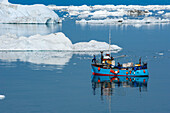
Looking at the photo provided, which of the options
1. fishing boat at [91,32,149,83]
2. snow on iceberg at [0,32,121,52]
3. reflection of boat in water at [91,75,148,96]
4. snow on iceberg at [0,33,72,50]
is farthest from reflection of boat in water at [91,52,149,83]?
snow on iceberg at [0,33,72,50]

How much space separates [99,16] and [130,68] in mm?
78558

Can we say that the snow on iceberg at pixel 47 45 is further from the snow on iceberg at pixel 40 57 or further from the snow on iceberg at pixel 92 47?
the snow on iceberg at pixel 40 57

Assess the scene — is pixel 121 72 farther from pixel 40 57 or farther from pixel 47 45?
pixel 47 45

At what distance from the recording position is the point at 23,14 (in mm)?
82312

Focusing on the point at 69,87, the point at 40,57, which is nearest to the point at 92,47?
the point at 40,57

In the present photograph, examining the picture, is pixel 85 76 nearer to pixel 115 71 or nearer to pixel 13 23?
pixel 115 71

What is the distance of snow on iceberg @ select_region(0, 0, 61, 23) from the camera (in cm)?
8238

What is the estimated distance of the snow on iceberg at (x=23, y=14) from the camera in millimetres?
82375

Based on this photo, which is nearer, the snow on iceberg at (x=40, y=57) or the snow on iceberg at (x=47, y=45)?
the snow on iceberg at (x=40, y=57)

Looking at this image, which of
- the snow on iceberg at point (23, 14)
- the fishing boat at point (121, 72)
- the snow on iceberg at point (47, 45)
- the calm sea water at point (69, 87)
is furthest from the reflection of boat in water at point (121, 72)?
the snow on iceberg at point (23, 14)

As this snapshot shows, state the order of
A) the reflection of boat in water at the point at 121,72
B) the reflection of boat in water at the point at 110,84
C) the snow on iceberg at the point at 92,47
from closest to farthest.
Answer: the reflection of boat in water at the point at 110,84
the reflection of boat in water at the point at 121,72
the snow on iceberg at the point at 92,47

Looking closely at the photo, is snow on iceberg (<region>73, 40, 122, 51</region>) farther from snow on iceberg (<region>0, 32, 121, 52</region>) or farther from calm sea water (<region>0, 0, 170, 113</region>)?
calm sea water (<region>0, 0, 170, 113</region>)

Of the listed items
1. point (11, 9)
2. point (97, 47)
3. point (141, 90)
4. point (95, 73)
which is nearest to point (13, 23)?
point (11, 9)

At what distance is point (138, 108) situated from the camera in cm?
2378
